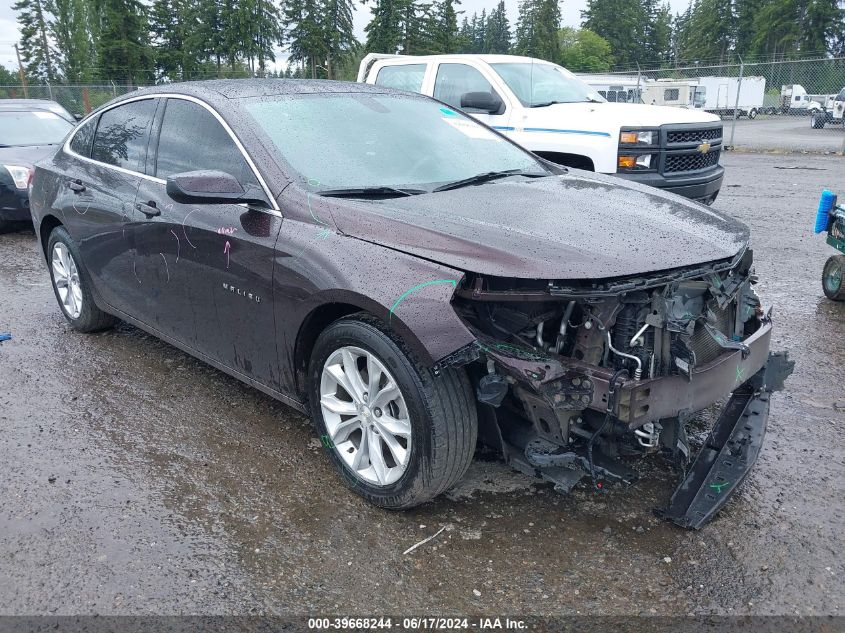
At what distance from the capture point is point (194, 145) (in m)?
3.71

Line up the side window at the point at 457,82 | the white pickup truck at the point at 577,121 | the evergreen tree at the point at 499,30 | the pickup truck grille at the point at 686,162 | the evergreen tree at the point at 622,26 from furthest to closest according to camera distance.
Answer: the evergreen tree at the point at 499,30, the evergreen tree at the point at 622,26, the side window at the point at 457,82, the pickup truck grille at the point at 686,162, the white pickup truck at the point at 577,121

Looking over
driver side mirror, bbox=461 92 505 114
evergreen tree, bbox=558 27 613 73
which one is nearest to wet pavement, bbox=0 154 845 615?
driver side mirror, bbox=461 92 505 114

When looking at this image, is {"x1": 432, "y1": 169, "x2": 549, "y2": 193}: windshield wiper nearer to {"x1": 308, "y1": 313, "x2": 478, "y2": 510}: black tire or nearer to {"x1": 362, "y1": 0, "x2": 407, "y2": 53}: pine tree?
{"x1": 308, "y1": 313, "x2": 478, "y2": 510}: black tire

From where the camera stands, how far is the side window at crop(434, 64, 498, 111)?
26.0 feet

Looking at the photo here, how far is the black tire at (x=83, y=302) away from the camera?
15.7 ft

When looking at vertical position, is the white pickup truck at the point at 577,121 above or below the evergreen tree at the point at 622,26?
below

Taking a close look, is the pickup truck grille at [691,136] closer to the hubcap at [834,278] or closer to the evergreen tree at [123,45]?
the hubcap at [834,278]

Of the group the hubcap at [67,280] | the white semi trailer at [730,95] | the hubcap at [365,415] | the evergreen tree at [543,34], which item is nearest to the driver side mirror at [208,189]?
the hubcap at [365,415]

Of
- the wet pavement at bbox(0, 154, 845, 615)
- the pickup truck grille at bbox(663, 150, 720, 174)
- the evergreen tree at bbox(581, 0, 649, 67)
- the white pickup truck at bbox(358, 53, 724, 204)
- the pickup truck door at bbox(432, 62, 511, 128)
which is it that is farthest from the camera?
the evergreen tree at bbox(581, 0, 649, 67)

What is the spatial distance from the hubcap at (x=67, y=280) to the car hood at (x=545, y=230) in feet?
9.42

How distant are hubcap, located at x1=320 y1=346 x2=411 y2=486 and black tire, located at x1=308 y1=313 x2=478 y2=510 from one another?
0.05 m

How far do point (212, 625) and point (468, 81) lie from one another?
6844 millimetres

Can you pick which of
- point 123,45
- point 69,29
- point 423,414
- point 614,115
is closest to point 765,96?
point 614,115

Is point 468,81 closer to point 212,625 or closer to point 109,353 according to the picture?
point 109,353
